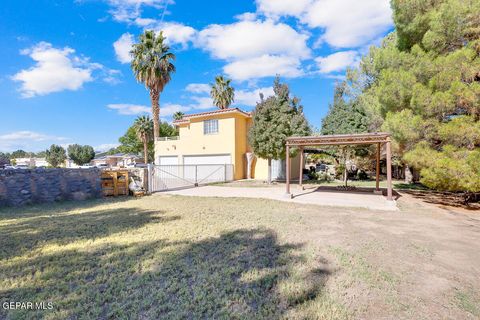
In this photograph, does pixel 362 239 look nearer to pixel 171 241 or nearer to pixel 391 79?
pixel 171 241

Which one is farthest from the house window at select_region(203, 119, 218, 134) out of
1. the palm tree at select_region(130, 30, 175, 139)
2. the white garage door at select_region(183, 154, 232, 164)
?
the palm tree at select_region(130, 30, 175, 139)

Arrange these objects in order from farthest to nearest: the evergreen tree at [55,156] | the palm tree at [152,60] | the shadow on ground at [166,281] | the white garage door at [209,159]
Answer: the evergreen tree at [55,156] < the palm tree at [152,60] < the white garage door at [209,159] < the shadow on ground at [166,281]

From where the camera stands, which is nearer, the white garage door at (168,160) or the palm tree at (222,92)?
the white garage door at (168,160)

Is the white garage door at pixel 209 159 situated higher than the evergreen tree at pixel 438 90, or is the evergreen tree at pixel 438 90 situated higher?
the evergreen tree at pixel 438 90

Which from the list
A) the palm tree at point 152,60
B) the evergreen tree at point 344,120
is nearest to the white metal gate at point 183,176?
the evergreen tree at point 344,120

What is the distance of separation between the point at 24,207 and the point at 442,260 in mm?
12830

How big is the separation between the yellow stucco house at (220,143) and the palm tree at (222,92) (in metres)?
10.4

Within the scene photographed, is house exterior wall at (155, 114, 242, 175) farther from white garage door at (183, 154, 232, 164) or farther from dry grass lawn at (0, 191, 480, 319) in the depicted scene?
dry grass lawn at (0, 191, 480, 319)

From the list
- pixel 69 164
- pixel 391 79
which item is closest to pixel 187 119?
pixel 391 79

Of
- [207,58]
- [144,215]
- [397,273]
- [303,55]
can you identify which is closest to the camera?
[397,273]

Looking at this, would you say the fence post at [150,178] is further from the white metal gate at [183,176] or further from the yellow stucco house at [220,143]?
the yellow stucco house at [220,143]

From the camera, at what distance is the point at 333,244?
4953 millimetres

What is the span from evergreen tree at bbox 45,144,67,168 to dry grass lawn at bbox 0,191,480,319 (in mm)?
58147

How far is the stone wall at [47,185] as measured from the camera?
9055 millimetres
